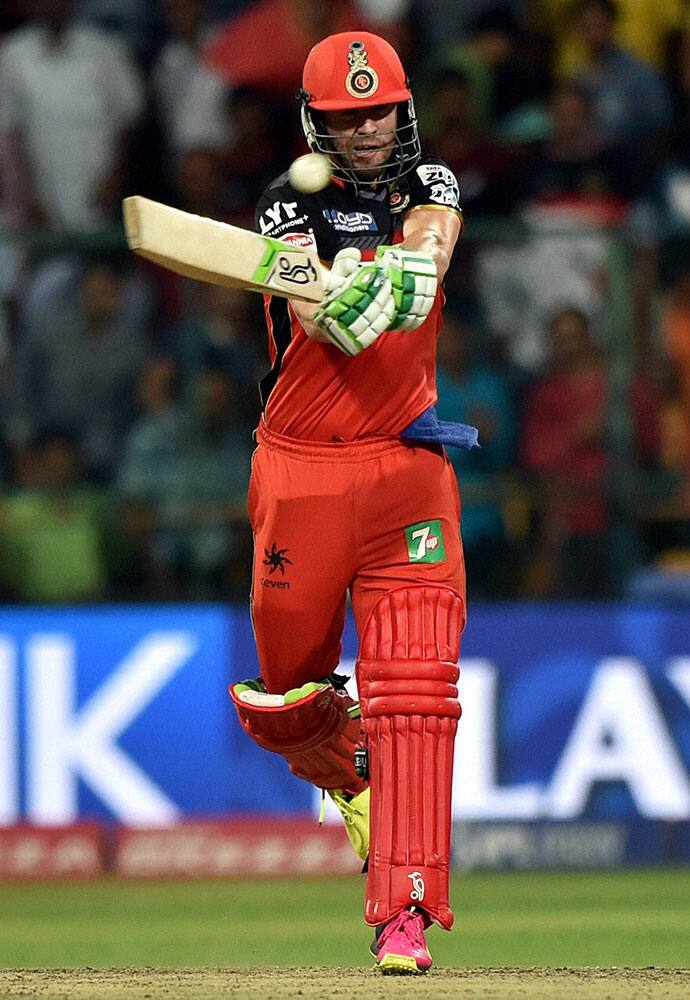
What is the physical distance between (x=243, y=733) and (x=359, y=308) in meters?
4.63

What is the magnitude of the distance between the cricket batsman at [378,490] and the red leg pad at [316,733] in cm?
16

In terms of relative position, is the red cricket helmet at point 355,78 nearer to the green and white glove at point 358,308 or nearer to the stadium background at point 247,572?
the green and white glove at point 358,308

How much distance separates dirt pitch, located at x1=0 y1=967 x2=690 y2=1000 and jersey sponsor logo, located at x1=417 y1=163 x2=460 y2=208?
6.34 feet

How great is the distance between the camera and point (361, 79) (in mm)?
5500

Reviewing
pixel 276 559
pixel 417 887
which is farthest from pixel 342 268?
pixel 417 887

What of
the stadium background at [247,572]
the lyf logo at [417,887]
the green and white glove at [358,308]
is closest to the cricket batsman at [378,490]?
the lyf logo at [417,887]

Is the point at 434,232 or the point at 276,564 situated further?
the point at 276,564

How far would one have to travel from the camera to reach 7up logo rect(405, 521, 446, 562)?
564 cm

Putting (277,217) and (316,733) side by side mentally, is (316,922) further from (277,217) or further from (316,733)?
(277,217)

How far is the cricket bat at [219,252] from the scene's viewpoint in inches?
199

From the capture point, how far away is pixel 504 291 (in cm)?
990

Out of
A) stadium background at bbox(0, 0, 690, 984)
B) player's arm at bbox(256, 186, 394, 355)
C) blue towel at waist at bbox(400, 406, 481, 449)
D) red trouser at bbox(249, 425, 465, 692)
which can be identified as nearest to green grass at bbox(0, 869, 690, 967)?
stadium background at bbox(0, 0, 690, 984)

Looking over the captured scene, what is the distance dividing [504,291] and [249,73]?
2.12 meters

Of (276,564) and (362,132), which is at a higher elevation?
(362,132)
